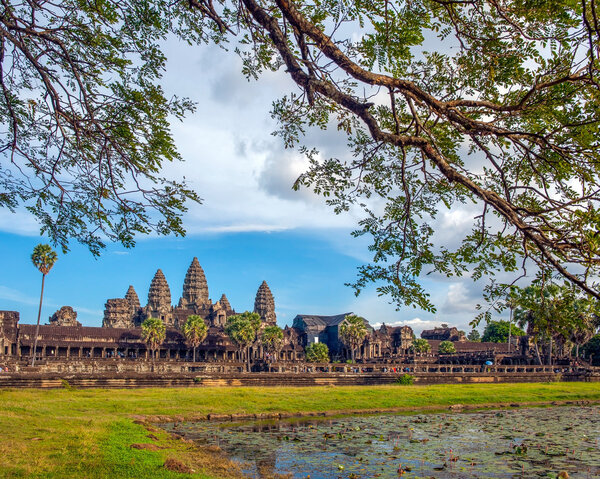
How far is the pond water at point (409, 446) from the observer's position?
11.0 m

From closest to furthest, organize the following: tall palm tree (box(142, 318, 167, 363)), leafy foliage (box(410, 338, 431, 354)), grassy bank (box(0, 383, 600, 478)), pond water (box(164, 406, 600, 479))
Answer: grassy bank (box(0, 383, 600, 478)) < pond water (box(164, 406, 600, 479)) < tall palm tree (box(142, 318, 167, 363)) < leafy foliage (box(410, 338, 431, 354))

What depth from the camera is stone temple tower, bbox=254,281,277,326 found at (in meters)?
118

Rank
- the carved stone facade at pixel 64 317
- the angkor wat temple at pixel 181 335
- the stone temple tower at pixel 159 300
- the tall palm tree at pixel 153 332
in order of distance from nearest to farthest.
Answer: the tall palm tree at pixel 153 332 < the angkor wat temple at pixel 181 335 < the carved stone facade at pixel 64 317 < the stone temple tower at pixel 159 300

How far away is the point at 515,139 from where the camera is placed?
22.2ft

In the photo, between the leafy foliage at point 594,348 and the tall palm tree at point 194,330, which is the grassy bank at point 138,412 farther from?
the tall palm tree at point 194,330

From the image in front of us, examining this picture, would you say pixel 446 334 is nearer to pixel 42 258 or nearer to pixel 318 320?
pixel 318 320

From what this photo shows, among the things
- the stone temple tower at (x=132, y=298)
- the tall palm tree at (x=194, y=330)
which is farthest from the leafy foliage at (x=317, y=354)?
the stone temple tower at (x=132, y=298)

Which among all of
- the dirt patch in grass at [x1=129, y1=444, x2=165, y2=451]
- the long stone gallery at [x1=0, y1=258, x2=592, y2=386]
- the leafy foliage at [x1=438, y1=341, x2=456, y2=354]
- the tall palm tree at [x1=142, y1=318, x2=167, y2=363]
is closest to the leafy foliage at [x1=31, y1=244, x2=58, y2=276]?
the long stone gallery at [x1=0, y1=258, x2=592, y2=386]

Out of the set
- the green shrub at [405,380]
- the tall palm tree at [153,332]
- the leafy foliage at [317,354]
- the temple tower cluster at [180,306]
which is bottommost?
the green shrub at [405,380]

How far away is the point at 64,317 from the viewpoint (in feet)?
284

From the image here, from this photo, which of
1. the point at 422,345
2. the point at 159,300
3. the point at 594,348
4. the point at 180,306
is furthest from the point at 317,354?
the point at 180,306

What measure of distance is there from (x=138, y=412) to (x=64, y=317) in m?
75.9

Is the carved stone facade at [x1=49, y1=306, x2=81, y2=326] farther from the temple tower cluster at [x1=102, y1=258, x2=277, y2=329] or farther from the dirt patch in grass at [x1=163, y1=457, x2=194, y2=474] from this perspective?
the dirt patch in grass at [x1=163, y1=457, x2=194, y2=474]

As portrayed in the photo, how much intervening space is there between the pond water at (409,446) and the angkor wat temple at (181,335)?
43.9 meters
